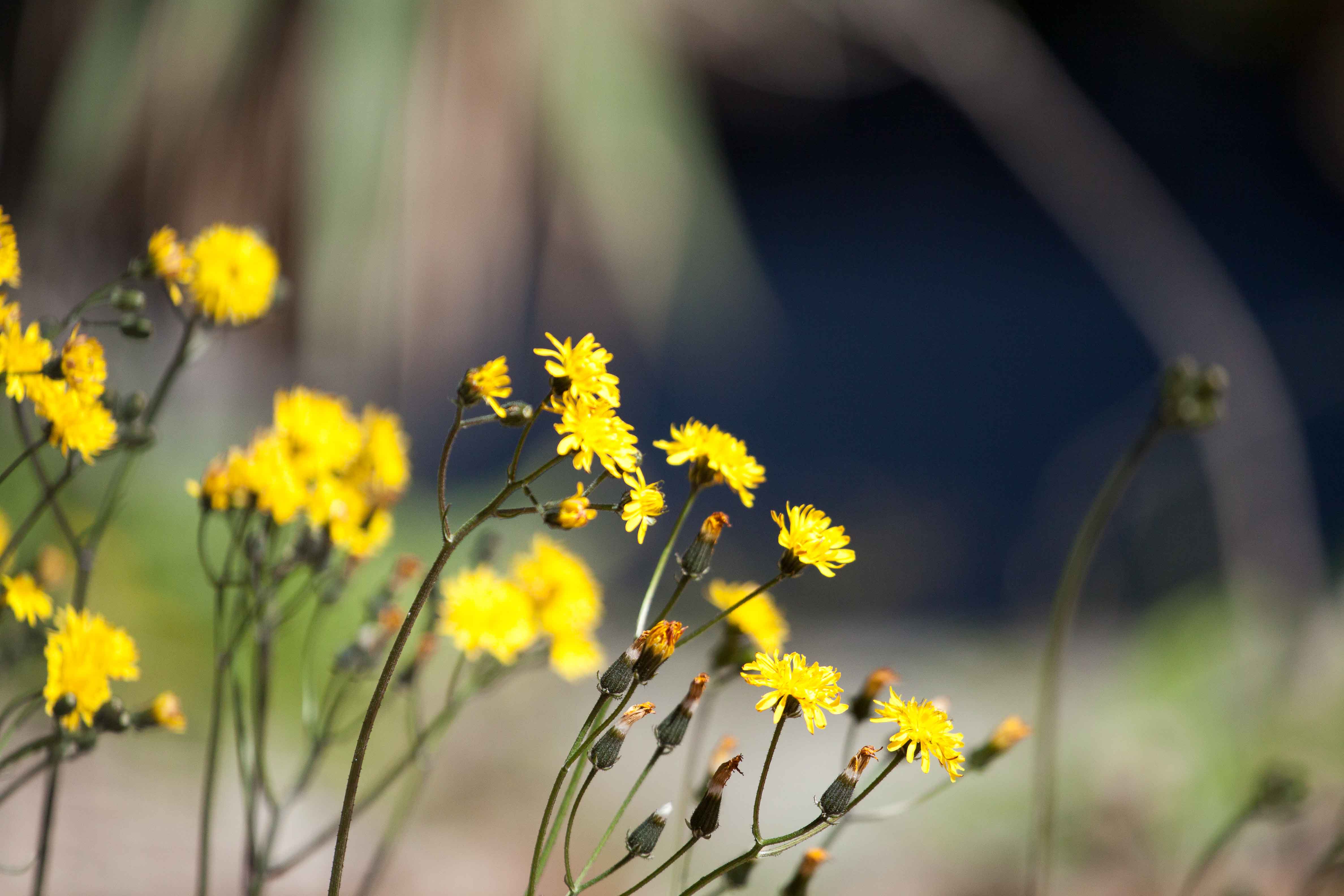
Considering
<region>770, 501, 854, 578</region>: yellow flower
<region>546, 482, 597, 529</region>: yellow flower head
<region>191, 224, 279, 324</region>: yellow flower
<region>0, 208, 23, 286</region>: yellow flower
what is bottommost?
<region>770, 501, 854, 578</region>: yellow flower

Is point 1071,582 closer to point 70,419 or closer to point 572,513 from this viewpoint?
point 572,513

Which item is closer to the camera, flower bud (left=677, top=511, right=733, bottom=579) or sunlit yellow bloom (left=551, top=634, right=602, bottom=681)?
flower bud (left=677, top=511, right=733, bottom=579)

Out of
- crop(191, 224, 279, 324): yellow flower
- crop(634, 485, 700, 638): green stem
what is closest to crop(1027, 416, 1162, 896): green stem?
crop(634, 485, 700, 638): green stem

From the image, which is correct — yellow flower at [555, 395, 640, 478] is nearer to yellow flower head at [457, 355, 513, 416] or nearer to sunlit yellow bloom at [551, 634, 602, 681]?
yellow flower head at [457, 355, 513, 416]

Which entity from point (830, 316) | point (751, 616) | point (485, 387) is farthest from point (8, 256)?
point (830, 316)

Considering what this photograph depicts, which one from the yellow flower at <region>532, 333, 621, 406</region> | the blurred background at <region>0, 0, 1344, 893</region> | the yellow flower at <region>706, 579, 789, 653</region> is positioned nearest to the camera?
the yellow flower at <region>532, 333, 621, 406</region>

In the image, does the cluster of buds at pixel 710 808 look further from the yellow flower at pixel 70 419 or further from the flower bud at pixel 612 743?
the yellow flower at pixel 70 419

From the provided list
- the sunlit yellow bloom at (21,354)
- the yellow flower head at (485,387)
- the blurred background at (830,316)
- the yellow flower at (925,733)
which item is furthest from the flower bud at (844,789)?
the blurred background at (830,316)

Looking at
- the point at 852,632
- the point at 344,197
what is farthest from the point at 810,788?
the point at 344,197
